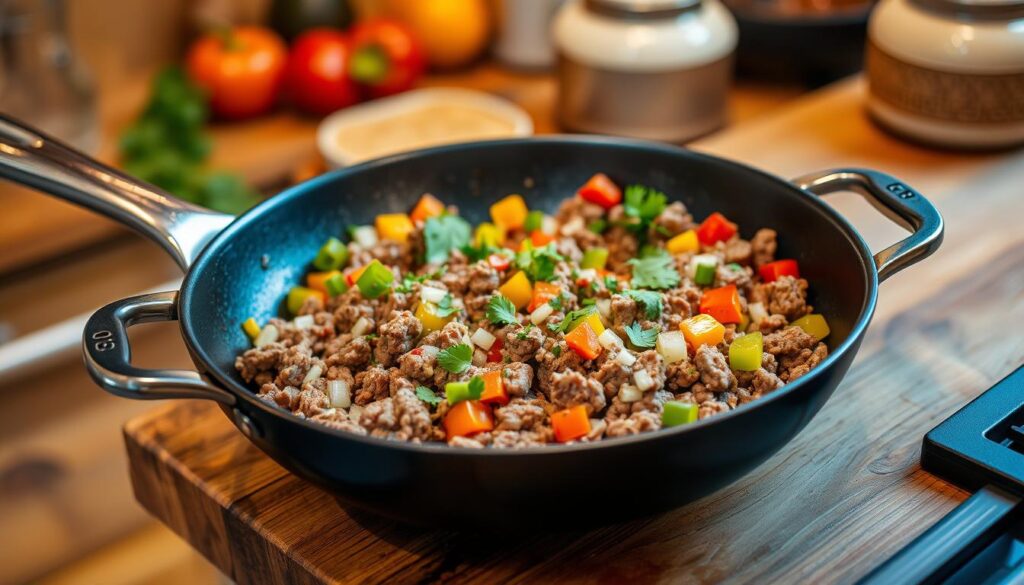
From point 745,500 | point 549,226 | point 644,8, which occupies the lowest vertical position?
point 745,500

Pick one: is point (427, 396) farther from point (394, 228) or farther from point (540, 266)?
point (394, 228)

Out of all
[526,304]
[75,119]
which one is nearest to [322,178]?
[526,304]

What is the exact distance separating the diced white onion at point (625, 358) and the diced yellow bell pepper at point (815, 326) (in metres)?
0.21

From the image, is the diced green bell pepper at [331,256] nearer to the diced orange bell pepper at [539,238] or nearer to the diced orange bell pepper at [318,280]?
the diced orange bell pepper at [318,280]

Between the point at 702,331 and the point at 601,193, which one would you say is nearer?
the point at 702,331

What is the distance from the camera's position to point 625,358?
0.99 m

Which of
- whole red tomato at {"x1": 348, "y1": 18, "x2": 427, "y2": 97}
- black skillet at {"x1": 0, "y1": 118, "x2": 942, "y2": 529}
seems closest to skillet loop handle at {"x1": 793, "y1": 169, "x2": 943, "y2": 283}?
black skillet at {"x1": 0, "y1": 118, "x2": 942, "y2": 529}

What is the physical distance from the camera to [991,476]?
100 centimetres

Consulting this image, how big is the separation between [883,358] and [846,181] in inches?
8.7

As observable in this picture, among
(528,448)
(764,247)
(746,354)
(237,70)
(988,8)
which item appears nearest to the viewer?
(528,448)

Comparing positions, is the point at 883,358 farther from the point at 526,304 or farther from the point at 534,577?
the point at 534,577

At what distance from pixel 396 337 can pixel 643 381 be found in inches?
10.0

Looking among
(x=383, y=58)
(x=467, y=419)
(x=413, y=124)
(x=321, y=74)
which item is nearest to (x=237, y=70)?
(x=321, y=74)

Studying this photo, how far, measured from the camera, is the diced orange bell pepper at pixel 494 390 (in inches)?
38.0
